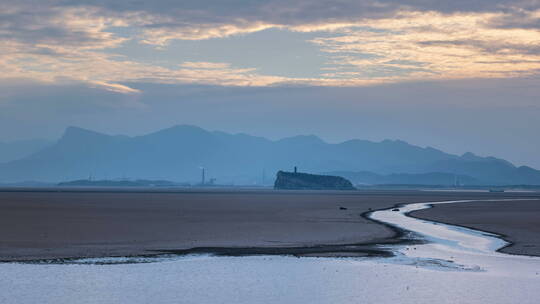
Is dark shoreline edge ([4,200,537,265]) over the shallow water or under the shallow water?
over

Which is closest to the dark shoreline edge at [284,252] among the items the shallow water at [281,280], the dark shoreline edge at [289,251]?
the dark shoreline edge at [289,251]

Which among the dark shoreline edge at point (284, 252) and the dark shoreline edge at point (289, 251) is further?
the dark shoreline edge at point (289, 251)

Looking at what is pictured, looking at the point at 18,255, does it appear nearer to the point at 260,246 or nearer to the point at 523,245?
the point at 260,246

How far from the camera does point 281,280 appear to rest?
30625 millimetres

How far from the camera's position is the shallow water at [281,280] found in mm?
26609

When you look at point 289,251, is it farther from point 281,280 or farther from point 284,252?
point 281,280

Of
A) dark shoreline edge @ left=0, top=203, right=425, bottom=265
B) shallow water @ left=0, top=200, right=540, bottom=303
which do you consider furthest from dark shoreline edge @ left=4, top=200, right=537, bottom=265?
shallow water @ left=0, top=200, right=540, bottom=303

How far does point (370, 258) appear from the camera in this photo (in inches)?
1516

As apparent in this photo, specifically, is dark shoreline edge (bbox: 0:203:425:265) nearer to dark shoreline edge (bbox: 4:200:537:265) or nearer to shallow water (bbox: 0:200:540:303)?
dark shoreline edge (bbox: 4:200:537:265)

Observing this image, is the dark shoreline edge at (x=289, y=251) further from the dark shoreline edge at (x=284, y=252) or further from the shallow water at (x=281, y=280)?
the shallow water at (x=281, y=280)

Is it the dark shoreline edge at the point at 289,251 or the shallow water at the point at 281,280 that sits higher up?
the dark shoreline edge at the point at 289,251

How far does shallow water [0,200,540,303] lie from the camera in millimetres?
26609

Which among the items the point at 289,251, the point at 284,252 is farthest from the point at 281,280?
the point at 289,251

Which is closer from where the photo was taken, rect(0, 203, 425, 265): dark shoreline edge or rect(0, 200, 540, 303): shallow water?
rect(0, 200, 540, 303): shallow water
